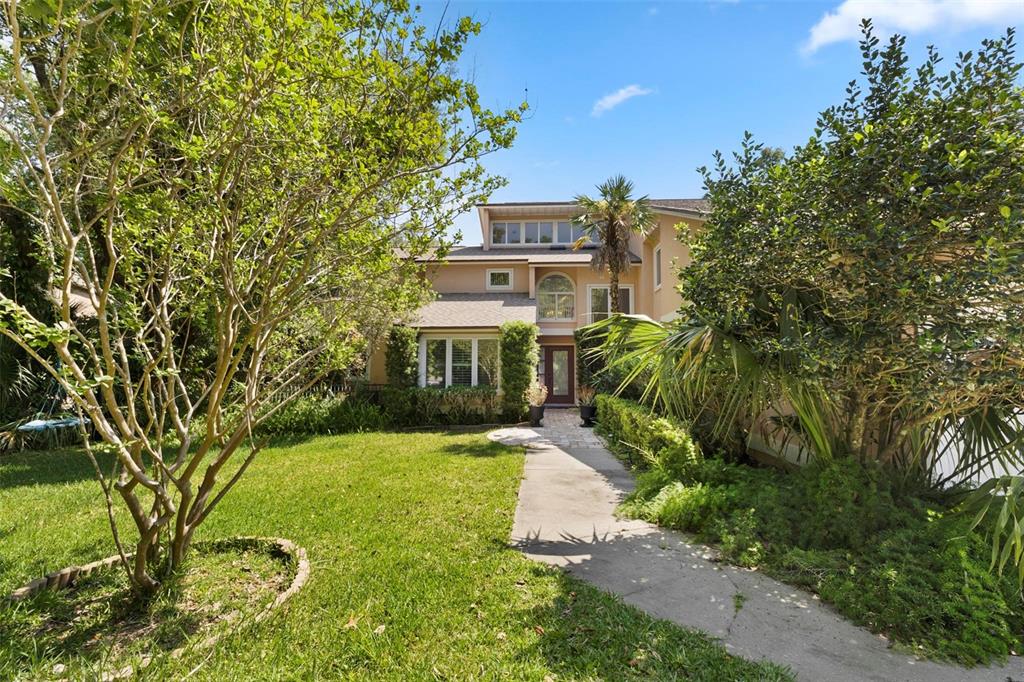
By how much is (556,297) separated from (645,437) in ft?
42.7

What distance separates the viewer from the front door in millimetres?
20562

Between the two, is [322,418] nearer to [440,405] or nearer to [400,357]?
[400,357]

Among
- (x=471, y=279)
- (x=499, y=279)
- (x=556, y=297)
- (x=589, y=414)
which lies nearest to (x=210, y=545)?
(x=589, y=414)

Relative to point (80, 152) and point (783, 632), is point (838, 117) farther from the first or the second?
point (80, 152)

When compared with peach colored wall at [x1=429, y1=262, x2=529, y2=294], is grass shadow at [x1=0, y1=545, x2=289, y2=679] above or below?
below

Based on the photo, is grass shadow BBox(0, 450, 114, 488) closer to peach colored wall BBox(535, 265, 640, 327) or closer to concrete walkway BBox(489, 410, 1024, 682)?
concrete walkway BBox(489, 410, 1024, 682)

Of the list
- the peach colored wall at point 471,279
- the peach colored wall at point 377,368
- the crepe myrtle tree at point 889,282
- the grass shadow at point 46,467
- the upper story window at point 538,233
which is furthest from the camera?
the upper story window at point 538,233

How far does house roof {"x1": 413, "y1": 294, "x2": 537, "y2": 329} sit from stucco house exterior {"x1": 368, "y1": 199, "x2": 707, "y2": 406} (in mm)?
41

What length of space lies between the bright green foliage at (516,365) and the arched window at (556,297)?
5.20 metres

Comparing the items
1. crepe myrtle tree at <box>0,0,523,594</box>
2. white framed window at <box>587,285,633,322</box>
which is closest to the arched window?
white framed window at <box>587,285,633,322</box>

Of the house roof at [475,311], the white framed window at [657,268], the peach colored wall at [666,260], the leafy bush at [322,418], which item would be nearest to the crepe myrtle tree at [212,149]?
the leafy bush at [322,418]

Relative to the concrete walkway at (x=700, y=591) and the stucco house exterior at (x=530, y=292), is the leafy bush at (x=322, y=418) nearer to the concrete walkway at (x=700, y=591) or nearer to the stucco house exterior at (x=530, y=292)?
the stucco house exterior at (x=530, y=292)

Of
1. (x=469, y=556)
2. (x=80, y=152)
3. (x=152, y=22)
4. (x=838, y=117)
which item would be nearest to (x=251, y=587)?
(x=469, y=556)

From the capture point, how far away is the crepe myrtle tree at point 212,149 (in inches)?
115
